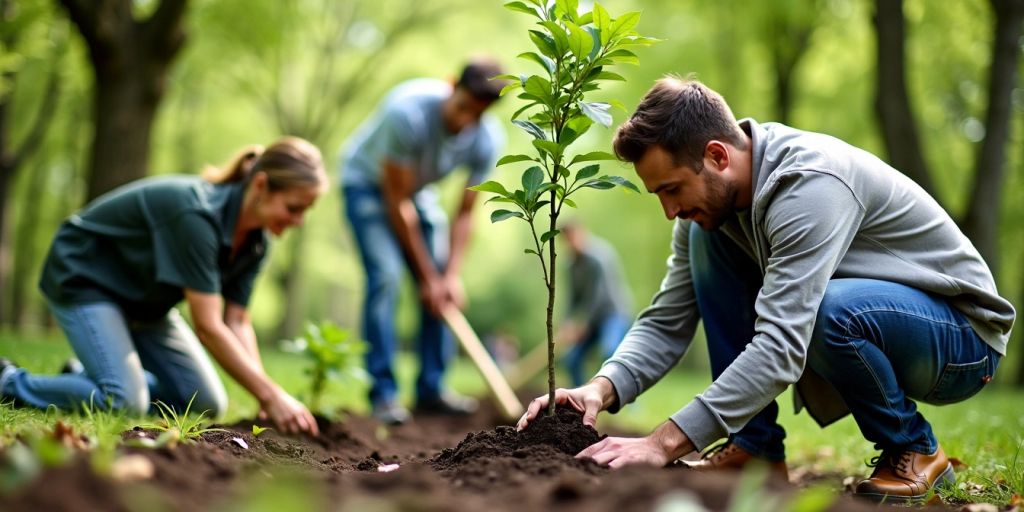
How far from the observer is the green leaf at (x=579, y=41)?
245 cm

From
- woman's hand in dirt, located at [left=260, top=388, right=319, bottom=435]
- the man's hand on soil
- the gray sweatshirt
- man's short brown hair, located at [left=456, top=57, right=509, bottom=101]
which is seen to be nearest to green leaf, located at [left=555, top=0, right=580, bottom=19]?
the gray sweatshirt

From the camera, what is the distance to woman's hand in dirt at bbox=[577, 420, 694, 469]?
7.60ft

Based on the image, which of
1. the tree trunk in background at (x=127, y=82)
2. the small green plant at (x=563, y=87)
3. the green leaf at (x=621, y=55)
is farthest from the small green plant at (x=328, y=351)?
the tree trunk in background at (x=127, y=82)

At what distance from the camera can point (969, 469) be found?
3086 millimetres

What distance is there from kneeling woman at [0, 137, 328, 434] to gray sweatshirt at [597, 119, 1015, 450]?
1.55 meters

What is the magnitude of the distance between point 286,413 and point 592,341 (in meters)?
6.16

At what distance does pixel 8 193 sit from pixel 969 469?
11329 millimetres

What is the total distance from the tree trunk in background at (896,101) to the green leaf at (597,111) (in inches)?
257

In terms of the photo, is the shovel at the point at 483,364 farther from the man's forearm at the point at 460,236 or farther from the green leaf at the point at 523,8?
the green leaf at the point at 523,8

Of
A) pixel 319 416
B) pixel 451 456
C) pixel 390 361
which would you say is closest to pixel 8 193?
pixel 390 361

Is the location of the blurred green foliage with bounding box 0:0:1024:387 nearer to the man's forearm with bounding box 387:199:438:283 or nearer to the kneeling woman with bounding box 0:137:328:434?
the man's forearm with bounding box 387:199:438:283

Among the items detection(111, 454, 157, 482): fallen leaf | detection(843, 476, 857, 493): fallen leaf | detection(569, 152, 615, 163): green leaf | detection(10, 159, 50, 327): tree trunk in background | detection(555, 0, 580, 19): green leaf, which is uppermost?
detection(555, 0, 580, 19): green leaf

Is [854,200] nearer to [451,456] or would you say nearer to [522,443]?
[522,443]

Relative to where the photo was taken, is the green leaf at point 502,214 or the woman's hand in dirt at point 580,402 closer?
the green leaf at point 502,214
